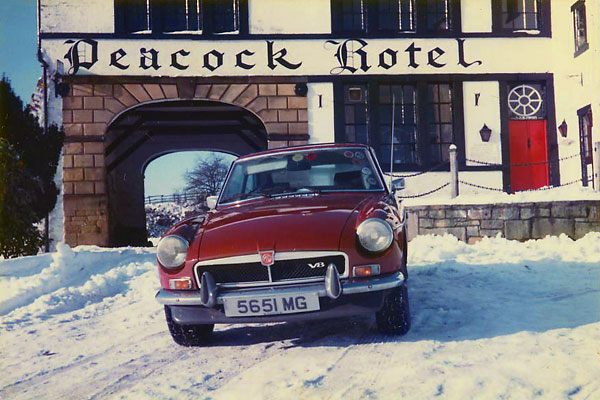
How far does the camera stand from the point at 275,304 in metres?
3.29

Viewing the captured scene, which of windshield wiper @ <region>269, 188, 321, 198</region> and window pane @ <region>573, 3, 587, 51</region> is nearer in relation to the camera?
windshield wiper @ <region>269, 188, 321, 198</region>

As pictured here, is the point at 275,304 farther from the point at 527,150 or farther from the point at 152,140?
the point at 152,140

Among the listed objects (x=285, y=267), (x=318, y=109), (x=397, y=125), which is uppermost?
(x=318, y=109)

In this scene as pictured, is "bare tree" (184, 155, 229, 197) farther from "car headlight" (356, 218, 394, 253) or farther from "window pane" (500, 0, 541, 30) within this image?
Answer: "car headlight" (356, 218, 394, 253)

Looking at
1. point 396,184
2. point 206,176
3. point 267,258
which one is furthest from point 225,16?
point 206,176

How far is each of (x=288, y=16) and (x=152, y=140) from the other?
700 centimetres

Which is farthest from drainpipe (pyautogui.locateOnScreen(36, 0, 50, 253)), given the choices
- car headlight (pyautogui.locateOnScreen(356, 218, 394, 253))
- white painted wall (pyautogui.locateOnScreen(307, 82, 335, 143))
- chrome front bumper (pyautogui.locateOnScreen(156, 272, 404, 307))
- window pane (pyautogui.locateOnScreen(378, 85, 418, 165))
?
car headlight (pyautogui.locateOnScreen(356, 218, 394, 253))

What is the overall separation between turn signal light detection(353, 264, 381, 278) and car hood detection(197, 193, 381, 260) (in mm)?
187

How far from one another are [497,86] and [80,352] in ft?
36.7

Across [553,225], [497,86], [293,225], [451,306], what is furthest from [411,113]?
[293,225]

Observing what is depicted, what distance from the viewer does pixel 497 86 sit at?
41.2 ft

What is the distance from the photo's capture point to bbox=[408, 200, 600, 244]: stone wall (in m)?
8.16

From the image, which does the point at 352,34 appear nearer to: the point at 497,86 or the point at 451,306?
the point at 497,86

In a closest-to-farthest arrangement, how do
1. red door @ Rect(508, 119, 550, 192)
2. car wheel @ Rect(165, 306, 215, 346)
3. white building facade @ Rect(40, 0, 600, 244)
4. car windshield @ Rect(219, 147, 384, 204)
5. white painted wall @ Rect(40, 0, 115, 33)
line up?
car wheel @ Rect(165, 306, 215, 346) < car windshield @ Rect(219, 147, 384, 204) < white painted wall @ Rect(40, 0, 115, 33) < white building facade @ Rect(40, 0, 600, 244) < red door @ Rect(508, 119, 550, 192)
